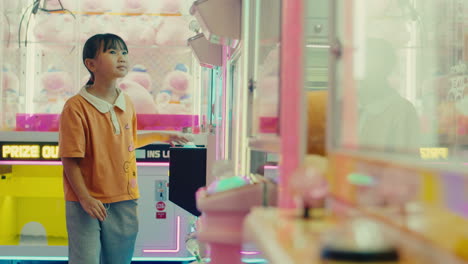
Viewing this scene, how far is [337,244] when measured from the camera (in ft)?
1.85

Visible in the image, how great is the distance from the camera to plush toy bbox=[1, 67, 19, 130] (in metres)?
4.83

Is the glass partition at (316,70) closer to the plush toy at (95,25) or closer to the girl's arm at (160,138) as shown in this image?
the girl's arm at (160,138)

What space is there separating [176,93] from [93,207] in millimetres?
2299

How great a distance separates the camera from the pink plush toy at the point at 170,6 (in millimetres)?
4891

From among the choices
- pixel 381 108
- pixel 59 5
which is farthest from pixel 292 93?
pixel 59 5

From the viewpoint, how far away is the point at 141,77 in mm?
4887

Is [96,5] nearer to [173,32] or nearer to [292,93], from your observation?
[173,32]

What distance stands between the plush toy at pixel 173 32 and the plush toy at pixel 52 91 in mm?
792

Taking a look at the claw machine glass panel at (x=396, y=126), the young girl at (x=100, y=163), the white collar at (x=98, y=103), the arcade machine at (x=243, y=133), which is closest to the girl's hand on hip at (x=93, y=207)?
the young girl at (x=100, y=163)

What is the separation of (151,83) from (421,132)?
3803mm

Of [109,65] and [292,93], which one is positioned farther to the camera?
[109,65]

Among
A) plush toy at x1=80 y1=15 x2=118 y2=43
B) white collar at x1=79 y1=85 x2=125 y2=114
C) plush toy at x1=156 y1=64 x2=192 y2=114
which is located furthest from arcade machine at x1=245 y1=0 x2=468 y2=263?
plush toy at x1=80 y1=15 x2=118 y2=43

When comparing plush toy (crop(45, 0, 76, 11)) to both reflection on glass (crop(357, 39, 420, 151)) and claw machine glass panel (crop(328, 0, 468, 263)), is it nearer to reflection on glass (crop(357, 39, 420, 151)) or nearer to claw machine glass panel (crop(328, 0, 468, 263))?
claw machine glass panel (crop(328, 0, 468, 263))

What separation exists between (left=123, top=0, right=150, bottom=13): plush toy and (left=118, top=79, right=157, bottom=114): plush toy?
0.56 m
